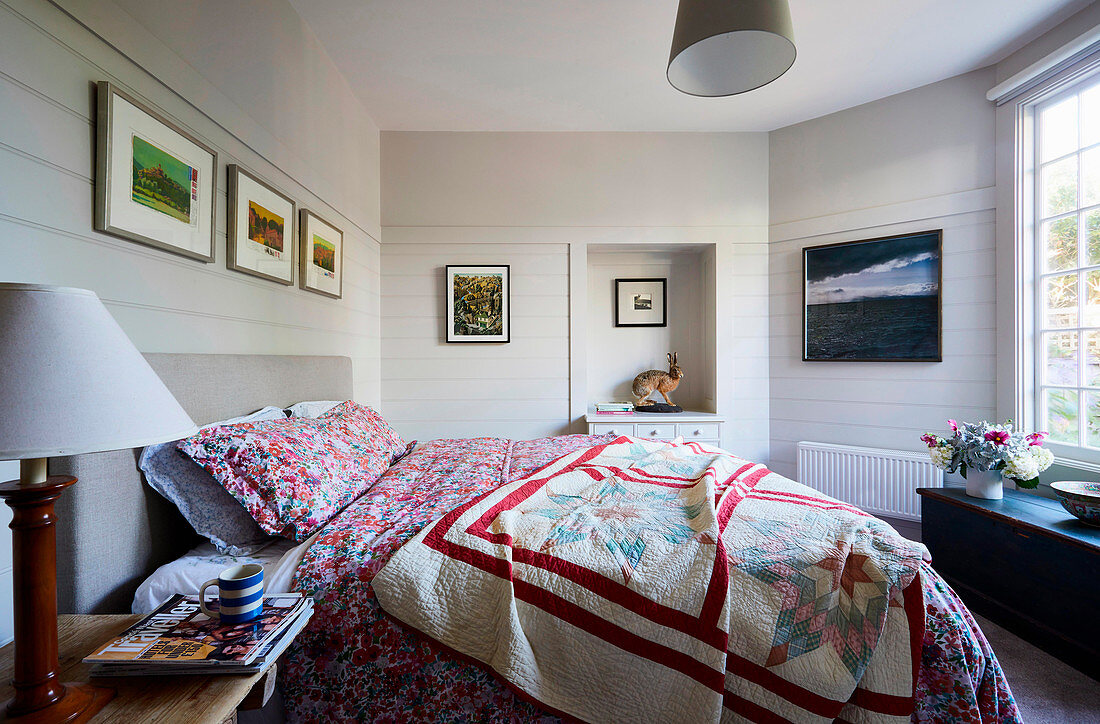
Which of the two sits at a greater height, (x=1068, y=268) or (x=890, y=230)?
(x=890, y=230)

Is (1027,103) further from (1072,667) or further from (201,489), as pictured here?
(201,489)

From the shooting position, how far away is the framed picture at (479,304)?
12.2 feet

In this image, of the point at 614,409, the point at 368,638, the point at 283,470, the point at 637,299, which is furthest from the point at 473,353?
the point at 368,638

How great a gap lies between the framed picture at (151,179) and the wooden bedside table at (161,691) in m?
1.07

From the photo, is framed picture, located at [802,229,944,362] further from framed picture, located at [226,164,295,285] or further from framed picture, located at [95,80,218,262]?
framed picture, located at [95,80,218,262]

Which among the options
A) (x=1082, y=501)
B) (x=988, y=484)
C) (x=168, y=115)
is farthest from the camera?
(x=988, y=484)

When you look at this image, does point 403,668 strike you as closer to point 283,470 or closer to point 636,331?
point 283,470

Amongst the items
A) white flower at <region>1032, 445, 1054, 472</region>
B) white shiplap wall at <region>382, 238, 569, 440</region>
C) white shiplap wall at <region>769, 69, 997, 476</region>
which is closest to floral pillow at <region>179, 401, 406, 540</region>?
white shiplap wall at <region>382, 238, 569, 440</region>

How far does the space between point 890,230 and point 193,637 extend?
405cm

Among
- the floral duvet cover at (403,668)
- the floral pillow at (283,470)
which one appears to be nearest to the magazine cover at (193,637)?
the floral duvet cover at (403,668)

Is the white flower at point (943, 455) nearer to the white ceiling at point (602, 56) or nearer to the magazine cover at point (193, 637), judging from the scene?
the white ceiling at point (602, 56)

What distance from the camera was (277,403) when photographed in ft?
6.93

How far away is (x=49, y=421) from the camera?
716 millimetres

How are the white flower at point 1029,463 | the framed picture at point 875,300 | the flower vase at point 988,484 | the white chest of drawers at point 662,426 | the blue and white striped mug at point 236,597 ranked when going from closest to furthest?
the blue and white striped mug at point 236,597 < the white flower at point 1029,463 < the flower vase at point 988,484 < the framed picture at point 875,300 < the white chest of drawers at point 662,426
